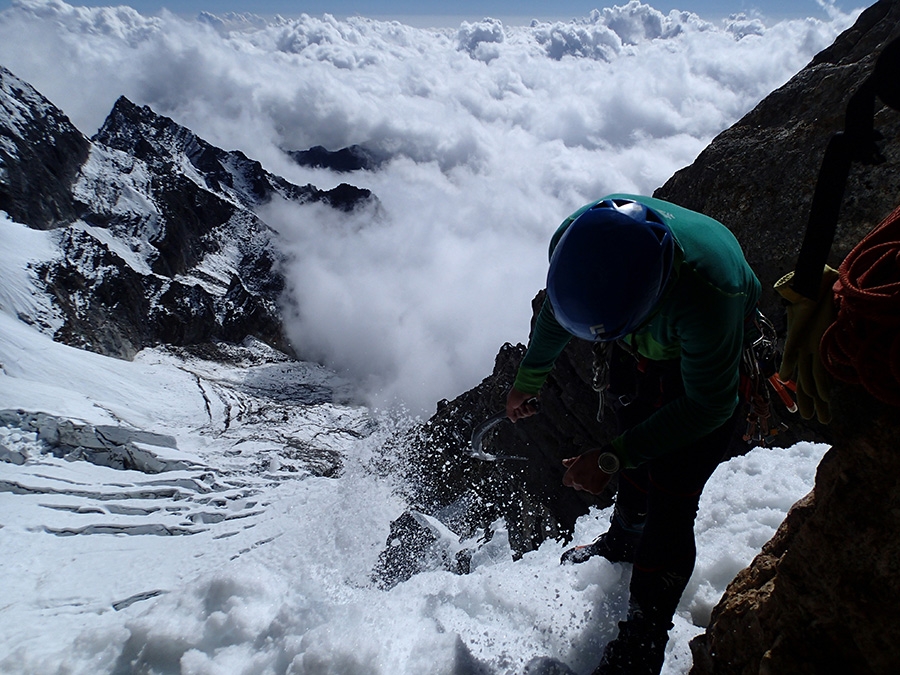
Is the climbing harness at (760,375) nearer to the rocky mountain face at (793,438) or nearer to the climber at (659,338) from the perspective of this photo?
the climber at (659,338)

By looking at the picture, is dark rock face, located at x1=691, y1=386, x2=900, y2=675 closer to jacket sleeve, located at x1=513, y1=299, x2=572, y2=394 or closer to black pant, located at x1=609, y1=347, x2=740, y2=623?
black pant, located at x1=609, y1=347, x2=740, y2=623

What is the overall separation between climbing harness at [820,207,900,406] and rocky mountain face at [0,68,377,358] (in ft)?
282

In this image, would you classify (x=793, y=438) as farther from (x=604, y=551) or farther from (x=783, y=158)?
(x=604, y=551)

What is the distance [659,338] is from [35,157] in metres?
126

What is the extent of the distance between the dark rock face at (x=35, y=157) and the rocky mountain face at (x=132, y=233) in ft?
0.68

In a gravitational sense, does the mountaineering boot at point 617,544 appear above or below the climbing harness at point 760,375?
below

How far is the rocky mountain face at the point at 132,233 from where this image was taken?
82087mm

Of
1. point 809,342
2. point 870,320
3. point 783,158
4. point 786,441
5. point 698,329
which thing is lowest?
point 870,320

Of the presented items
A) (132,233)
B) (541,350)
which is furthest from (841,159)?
(132,233)

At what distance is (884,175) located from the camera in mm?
7324

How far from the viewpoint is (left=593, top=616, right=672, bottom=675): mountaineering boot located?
10.6 ft

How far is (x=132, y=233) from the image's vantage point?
109 metres

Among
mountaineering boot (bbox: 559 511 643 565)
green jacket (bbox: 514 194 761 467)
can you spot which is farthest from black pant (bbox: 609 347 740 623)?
mountaineering boot (bbox: 559 511 643 565)

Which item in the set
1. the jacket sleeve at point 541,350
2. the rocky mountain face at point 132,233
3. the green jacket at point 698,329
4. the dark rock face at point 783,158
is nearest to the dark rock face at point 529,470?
the dark rock face at point 783,158
